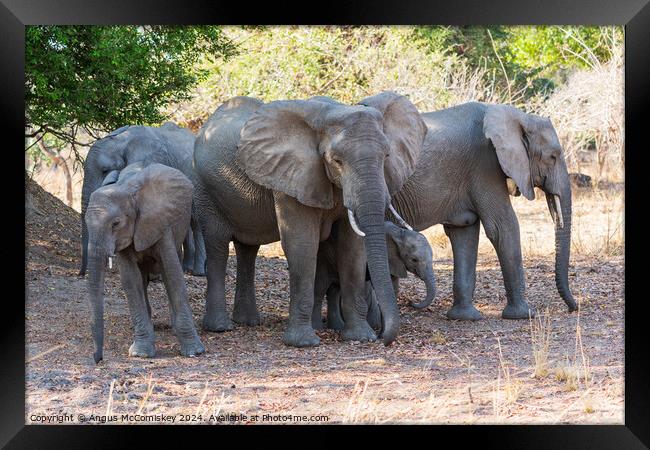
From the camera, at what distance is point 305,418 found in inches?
285

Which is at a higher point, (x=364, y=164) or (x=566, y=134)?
(x=566, y=134)

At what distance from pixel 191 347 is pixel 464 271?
322 cm

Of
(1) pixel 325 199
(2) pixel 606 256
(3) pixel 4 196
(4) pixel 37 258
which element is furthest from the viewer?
(2) pixel 606 256

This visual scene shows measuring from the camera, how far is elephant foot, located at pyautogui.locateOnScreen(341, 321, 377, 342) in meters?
9.38

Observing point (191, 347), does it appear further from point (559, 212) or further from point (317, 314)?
point (559, 212)

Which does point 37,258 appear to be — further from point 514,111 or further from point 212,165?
point 514,111

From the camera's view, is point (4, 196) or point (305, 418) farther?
point (305, 418)

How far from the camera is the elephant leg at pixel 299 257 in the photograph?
29.9ft

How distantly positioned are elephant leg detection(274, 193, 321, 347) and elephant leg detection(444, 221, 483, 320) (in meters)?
2.02

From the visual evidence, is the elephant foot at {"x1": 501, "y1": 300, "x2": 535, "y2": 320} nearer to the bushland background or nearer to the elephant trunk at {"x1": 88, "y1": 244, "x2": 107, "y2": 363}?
the bushland background

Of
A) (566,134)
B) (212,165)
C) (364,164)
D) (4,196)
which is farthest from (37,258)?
(566,134)

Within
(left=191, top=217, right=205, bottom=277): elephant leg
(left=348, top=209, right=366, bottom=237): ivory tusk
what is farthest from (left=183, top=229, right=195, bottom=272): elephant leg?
(left=348, top=209, right=366, bottom=237): ivory tusk

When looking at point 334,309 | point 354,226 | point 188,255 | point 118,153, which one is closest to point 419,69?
point 188,255

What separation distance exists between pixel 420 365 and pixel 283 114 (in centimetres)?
240
